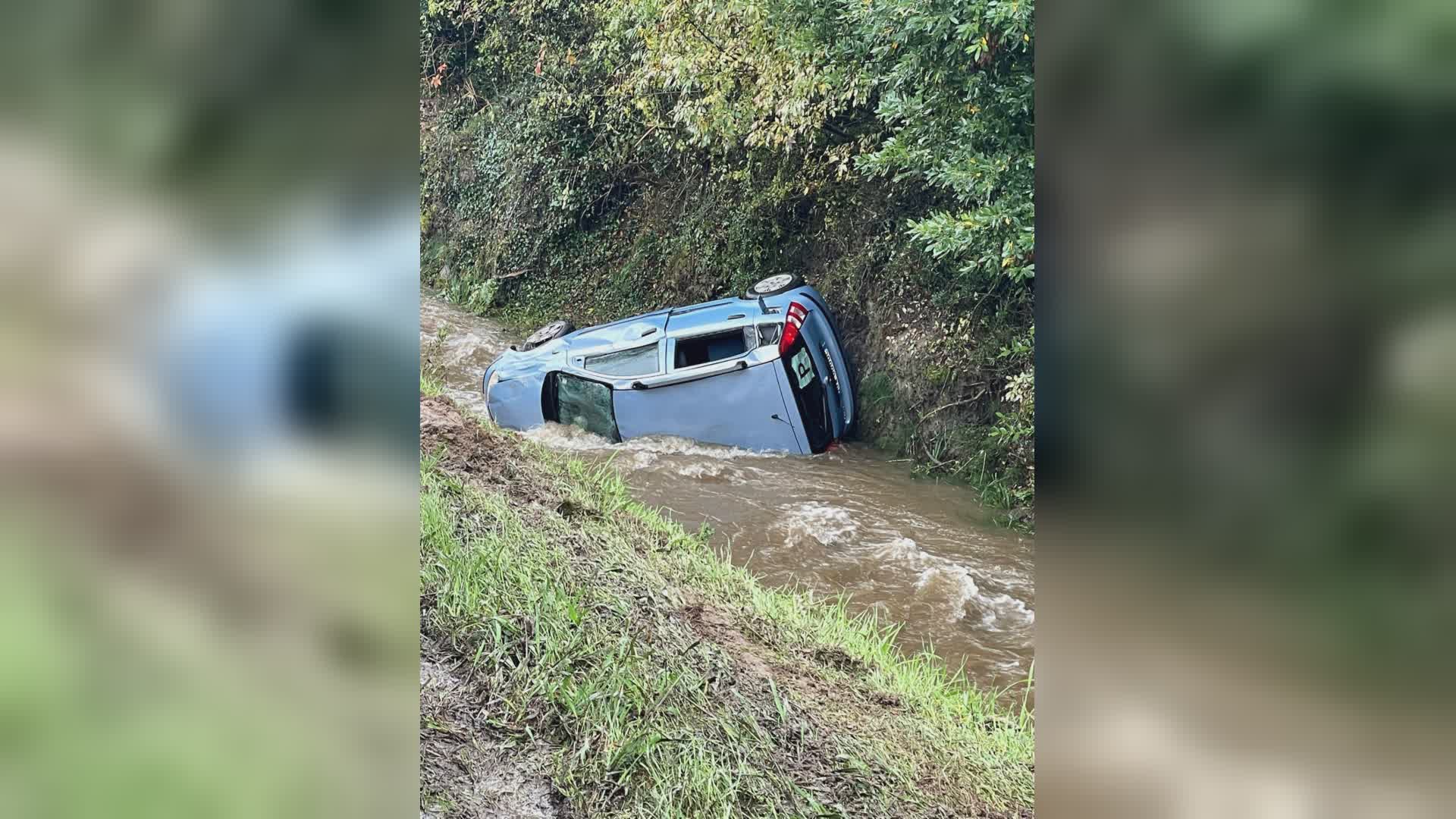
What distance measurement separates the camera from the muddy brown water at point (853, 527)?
299 centimetres

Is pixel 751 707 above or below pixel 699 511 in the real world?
below

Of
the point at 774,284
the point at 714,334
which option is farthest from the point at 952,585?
the point at 774,284

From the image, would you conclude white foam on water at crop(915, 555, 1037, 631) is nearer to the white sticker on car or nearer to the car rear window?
the white sticker on car

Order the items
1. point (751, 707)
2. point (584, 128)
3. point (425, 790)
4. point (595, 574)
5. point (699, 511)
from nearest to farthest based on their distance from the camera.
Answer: point (425, 790) < point (751, 707) < point (595, 574) < point (699, 511) < point (584, 128)

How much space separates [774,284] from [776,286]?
0.06ft

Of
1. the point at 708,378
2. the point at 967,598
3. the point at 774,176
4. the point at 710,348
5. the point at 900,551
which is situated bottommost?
the point at 967,598

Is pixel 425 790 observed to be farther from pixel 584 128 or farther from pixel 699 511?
pixel 584 128

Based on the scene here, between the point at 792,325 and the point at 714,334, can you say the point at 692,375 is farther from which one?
the point at 792,325

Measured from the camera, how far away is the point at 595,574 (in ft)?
8.25
